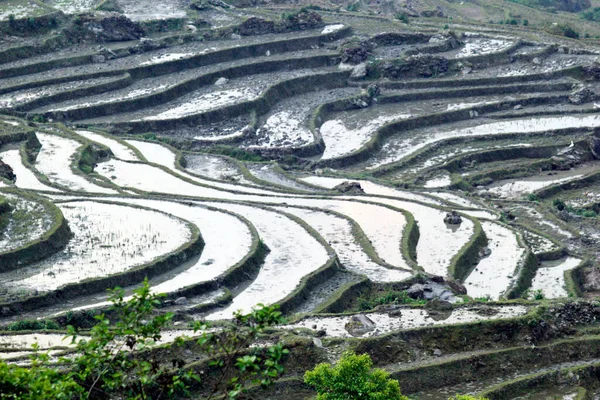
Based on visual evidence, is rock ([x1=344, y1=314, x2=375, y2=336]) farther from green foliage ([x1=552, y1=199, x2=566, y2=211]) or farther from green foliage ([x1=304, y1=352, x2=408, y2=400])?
green foliage ([x1=552, y1=199, x2=566, y2=211])

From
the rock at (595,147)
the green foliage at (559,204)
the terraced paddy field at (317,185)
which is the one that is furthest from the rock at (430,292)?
the rock at (595,147)

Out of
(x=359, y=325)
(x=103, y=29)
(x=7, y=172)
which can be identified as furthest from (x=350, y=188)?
(x=103, y=29)

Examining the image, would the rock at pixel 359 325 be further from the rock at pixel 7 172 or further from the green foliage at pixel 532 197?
the green foliage at pixel 532 197

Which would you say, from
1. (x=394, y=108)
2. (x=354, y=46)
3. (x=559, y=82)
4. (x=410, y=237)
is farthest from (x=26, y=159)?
(x=559, y=82)

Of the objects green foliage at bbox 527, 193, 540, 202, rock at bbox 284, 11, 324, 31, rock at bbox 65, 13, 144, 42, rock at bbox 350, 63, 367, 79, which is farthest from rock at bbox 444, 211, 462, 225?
rock at bbox 284, 11, 324, 31

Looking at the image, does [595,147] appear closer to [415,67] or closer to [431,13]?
[415,67]
